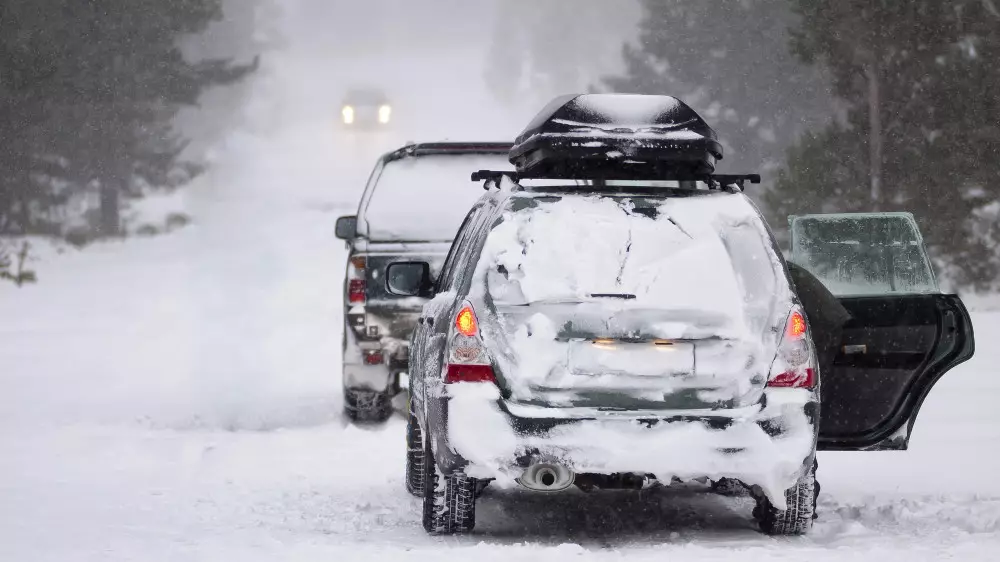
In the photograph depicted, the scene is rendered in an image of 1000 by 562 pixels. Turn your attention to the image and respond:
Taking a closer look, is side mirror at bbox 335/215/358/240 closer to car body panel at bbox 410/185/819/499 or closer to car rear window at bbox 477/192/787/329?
car rear window at bbox 477/192/787/329

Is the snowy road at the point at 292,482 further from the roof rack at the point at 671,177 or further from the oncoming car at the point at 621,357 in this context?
the roof rack at the point at 671,177

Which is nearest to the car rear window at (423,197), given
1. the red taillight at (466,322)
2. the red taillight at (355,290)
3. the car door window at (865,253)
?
the red taillight at (355,290)

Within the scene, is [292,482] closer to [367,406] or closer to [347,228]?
[367,406]

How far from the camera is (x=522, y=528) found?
26.5 ft

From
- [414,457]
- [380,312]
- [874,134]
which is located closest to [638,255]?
[414,457]

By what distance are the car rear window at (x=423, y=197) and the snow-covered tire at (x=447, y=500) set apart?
16.0 feet

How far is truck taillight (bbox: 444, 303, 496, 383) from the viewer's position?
704cm

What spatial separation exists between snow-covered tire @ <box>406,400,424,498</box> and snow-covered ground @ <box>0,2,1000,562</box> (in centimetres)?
11

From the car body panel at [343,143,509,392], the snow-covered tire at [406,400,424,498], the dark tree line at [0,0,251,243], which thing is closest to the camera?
the snow-covered tire at [406,400,424,498]

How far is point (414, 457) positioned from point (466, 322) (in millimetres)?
2193

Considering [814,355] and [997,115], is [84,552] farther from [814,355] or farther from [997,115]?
[997,115]

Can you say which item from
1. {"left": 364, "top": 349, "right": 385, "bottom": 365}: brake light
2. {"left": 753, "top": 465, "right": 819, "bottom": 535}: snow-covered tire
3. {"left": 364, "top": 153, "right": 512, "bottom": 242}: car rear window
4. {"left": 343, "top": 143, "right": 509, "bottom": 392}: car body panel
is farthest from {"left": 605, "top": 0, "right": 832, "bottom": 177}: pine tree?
{"left": 753, "top": 465, "right": 819, "bottom": 535}: snow-covered tire

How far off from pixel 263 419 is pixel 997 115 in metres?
13.6

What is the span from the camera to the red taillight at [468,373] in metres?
7.04
